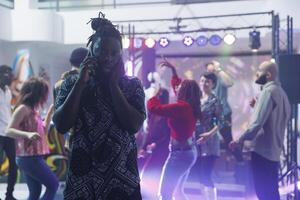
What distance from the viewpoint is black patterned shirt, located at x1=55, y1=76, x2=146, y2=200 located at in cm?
172

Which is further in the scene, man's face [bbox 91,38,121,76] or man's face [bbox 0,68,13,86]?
man's face [bbox 0,68,13,86]

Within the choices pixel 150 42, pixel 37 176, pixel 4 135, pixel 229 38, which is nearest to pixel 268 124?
pixel 37 176

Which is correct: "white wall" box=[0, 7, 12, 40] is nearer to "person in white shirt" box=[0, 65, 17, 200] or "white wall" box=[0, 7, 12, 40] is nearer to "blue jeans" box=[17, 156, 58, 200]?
"person in white shirt" box=[0, 65, 17, 200]

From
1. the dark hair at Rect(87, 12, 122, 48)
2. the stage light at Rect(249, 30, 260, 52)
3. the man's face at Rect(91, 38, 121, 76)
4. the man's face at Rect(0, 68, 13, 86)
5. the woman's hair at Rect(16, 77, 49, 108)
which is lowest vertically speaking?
the woman's hair at Rect(16, 77, 49, 108)

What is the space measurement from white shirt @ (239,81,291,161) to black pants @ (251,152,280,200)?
5 centimetres

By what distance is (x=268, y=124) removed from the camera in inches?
145

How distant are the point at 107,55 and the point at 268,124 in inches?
89.2

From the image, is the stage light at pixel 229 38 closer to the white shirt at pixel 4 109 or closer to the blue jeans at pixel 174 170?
the white shirt at pixel 4 109

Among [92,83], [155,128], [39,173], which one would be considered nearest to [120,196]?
[92,83]

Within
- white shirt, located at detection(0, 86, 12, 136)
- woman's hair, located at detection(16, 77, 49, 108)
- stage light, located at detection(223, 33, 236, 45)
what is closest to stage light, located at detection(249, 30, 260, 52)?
stage light, located at detection(223, 33, 236, 45)

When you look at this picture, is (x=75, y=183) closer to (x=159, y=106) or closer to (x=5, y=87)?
(x=159, y=106)

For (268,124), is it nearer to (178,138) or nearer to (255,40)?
(178,138)

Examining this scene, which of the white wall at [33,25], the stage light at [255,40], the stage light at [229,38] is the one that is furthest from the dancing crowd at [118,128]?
the white wall at [33,25]

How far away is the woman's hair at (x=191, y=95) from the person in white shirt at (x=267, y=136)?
46cm
